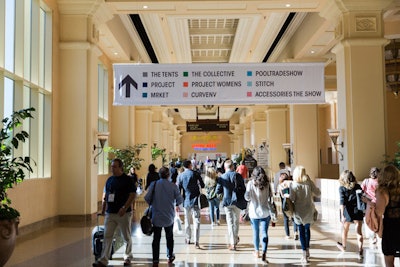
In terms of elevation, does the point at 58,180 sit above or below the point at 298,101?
below

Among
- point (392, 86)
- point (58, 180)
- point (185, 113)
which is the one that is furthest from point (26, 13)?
point (185, 113)

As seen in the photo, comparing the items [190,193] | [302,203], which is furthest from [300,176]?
[190,193]

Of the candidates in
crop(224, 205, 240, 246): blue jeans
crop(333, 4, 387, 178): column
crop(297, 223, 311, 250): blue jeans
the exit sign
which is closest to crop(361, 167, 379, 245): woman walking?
crop(297, 223, 311, 250): blue jeans

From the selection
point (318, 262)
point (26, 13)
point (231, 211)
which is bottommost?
point (318, 262)

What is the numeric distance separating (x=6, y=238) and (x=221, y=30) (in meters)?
13.6

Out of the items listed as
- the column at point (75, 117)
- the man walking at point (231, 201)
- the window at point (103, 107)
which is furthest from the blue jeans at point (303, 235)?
the window at point (103, 107)

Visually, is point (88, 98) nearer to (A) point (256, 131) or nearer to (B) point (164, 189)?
(B) point (164, 189)

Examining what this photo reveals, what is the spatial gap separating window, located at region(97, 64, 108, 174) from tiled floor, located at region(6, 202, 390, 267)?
22.4 ft

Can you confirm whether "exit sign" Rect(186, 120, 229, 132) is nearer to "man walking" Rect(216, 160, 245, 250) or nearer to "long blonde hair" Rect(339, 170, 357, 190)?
"man walking" Rect(216, 160, 245, 250)

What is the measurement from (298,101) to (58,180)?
6115 millimetres

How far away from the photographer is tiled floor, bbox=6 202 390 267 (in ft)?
23.4

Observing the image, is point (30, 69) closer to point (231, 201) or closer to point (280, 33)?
point (231, 201)

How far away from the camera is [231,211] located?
825 centimetres

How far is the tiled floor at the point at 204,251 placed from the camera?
714cm
